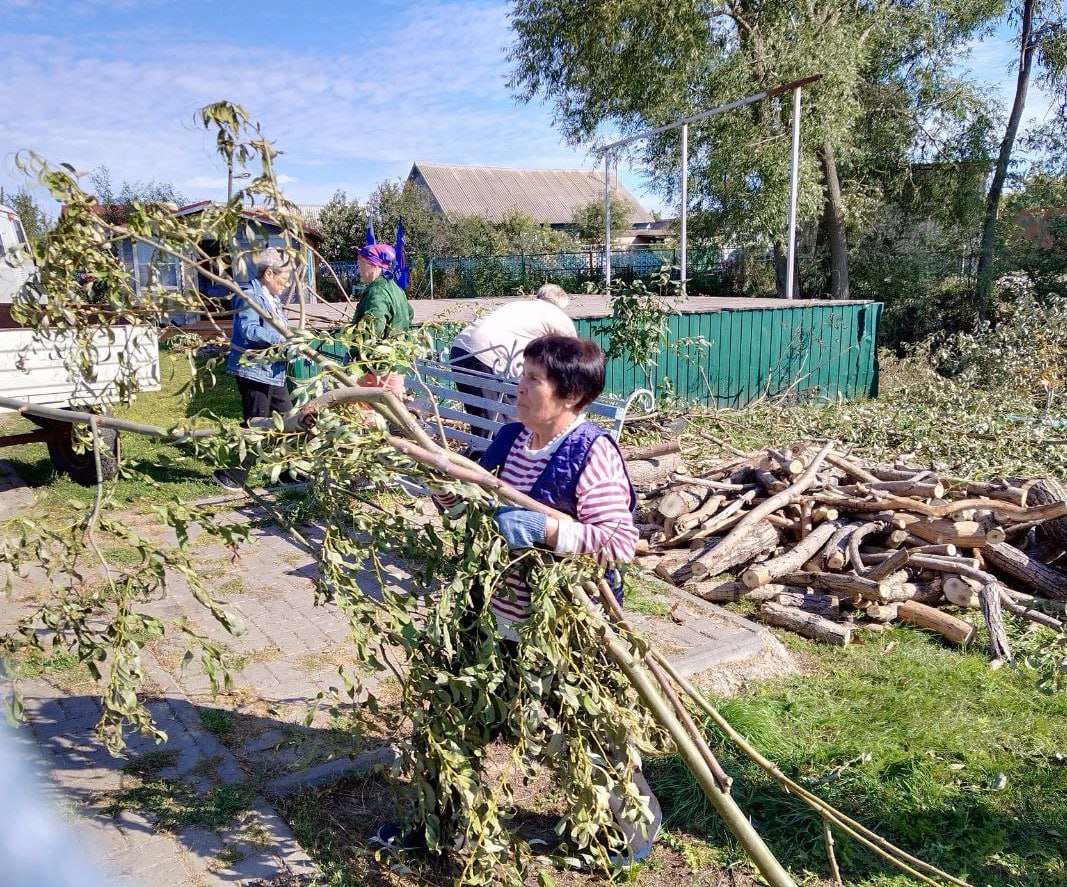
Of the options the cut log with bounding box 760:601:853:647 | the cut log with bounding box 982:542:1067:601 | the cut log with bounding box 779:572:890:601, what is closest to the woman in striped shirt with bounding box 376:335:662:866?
the cut log with bounding box 760:601:853:647

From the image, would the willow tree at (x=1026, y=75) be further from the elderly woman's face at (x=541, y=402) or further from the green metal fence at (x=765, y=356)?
the elderly woman's face at (x=541, y=402)

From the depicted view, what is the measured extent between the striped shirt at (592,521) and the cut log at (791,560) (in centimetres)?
296

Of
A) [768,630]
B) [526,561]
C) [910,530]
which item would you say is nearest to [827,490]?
[910,530]

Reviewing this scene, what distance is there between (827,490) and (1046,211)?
1536cm

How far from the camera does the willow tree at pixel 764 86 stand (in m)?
16.3

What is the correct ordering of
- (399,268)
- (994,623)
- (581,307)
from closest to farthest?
(994,623)
(399,268)
(581,307)

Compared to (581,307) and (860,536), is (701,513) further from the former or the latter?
(581,307)

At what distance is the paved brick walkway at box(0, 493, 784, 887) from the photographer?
280cm

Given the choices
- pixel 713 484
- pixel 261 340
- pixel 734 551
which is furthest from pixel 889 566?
pixel 261 340

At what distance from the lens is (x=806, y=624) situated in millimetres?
4953

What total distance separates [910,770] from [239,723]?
280 centimetres

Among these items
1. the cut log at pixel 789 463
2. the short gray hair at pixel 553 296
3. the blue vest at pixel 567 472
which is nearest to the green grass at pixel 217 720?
the blue vest at pixel 567 472

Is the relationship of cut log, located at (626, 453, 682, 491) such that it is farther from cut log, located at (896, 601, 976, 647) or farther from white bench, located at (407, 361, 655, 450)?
cut log, located at (896, 601, 976, 647)

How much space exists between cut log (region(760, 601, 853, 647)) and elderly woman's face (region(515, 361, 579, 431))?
2918 mm
